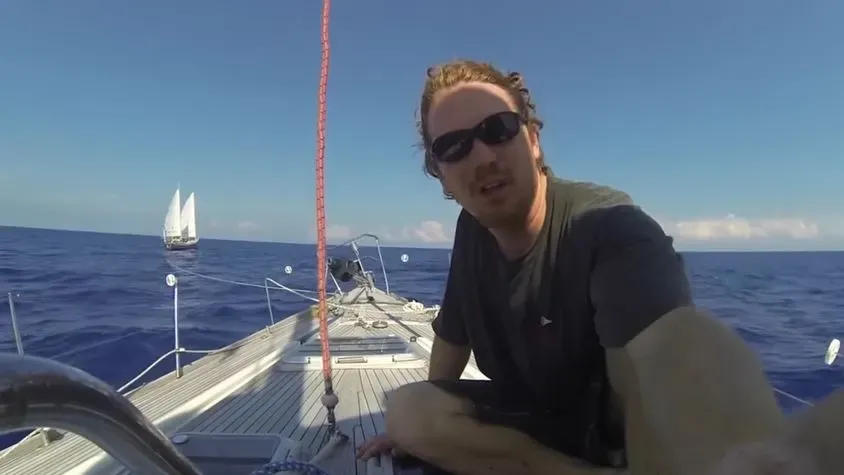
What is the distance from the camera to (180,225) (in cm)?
4041

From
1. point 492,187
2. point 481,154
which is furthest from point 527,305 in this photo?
point 481,154

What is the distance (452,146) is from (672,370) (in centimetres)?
98

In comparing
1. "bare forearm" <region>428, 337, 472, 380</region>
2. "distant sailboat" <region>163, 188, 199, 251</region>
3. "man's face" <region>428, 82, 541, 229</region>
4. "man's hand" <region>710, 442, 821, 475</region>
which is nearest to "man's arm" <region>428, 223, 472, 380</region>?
"bare forearm" <region>428, 337, 472, 380</region>

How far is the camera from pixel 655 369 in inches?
31.3

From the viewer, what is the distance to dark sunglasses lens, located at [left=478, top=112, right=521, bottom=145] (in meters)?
1.52

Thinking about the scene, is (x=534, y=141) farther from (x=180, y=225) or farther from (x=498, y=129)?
(x=180, y=225)

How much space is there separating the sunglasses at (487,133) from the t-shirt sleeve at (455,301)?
1.18ft

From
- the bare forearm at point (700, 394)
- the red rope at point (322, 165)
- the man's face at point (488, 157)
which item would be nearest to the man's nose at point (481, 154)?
the man's face at point (488, 157)

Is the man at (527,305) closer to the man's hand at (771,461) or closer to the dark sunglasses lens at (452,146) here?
the dark sunglasses lens at (452,146)

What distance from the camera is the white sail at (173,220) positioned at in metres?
39.4

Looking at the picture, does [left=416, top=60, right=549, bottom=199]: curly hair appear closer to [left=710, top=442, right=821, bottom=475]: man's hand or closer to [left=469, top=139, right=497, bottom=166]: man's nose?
[left=469, top=139, right=497, bottom=166]: man's nose

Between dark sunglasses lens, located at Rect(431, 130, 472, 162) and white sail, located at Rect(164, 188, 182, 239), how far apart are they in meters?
42.0

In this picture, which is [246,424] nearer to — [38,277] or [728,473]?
[728,473]

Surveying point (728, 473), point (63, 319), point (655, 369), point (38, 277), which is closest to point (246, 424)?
point (655, 369)
